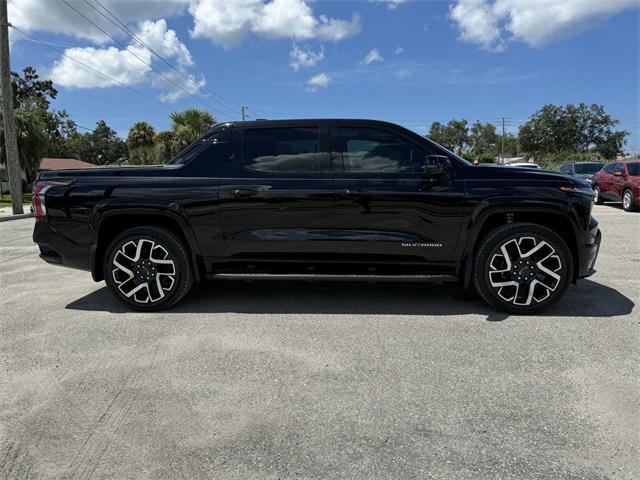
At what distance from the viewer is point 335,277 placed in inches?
174

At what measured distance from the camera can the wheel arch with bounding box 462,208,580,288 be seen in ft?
14.0

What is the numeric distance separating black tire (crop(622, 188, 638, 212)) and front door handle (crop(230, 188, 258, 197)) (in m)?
13.5

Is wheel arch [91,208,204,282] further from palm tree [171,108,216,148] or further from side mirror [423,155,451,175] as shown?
palm tree [171,108,216,148]

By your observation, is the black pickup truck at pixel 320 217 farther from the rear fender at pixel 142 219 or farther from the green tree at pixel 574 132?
the green tree at pixel 574 132

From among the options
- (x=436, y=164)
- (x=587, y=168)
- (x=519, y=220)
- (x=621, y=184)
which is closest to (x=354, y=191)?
(x=436, y=164)

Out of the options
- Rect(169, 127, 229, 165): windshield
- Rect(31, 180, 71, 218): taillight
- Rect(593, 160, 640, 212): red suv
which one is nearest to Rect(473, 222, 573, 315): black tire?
Rect(169, 127, 229, 165): windshield

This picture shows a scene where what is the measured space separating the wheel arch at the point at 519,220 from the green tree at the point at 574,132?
65.6m

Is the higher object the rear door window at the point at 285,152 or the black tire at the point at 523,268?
the rear door window at the point at 285,152

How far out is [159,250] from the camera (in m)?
4.50

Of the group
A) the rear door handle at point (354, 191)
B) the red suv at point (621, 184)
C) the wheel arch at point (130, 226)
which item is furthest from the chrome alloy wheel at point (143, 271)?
the red suv at point (621, 184)

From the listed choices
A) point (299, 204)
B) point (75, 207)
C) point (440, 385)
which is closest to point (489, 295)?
point (440, 385)

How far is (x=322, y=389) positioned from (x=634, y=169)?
15.2 m

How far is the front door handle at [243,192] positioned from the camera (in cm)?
438

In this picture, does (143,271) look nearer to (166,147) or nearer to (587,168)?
(587,168)
